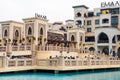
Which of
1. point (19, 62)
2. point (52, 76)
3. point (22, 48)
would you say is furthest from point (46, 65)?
point (22, 48)

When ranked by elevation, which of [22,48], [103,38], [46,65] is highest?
[103,38]

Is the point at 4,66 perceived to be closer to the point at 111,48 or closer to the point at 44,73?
the point at 44,73

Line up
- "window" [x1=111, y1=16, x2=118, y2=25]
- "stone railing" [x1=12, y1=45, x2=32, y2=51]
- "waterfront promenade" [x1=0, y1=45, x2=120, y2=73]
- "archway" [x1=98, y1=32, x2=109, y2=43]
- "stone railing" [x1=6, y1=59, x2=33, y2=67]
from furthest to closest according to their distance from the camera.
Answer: "window" [x1=111, y1=16, x2=118, y2=25]
"archway" [x1=98, y1=32, x2=109, y2=43]
"stone railing" [x1=12, y1=45, x2=32, y2=51]
"waterfront promenade" [x1=0, y1=45, x2=120, y2=73]
"stone railing" [x1=6, y1=59, x2=33, y2=67]

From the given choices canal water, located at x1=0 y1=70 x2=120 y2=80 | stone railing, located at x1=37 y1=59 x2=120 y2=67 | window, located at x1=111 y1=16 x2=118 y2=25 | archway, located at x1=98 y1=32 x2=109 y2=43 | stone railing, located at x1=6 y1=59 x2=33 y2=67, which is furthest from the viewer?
window, located at x1=111 y1=16 x2=118 y2=25

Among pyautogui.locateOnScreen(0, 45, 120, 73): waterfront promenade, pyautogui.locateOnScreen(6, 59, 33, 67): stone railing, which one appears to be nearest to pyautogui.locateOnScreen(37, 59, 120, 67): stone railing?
pyautogui.locateOnScreen(0, 45, 120, 73): waterfront promenade

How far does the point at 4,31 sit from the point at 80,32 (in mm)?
15532

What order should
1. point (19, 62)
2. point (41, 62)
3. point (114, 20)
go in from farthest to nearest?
1. point (114, 20)
2. point (41, 62)
3. point (19, 62)

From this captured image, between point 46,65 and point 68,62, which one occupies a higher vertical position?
point 68,62

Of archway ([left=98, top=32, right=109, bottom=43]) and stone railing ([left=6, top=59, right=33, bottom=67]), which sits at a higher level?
archway ([left=98, top=32, right=109, bottom=43])

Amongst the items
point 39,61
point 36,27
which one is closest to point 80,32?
point 36,27

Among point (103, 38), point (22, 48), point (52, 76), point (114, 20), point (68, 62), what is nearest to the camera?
point (52, 76)

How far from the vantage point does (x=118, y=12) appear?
4931 cm

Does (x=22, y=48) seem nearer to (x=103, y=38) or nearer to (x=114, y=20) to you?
(x=103, y=38)

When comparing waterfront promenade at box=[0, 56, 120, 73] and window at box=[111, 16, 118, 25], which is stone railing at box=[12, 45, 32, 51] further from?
window at box=[111, 16, 118, 25]
